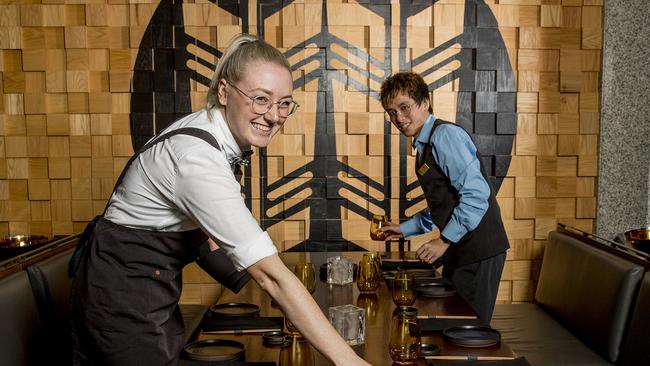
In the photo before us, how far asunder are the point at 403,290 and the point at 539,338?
1163 millimetres

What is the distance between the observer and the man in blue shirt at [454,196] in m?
2.86

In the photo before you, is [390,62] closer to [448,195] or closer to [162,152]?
[448,195]

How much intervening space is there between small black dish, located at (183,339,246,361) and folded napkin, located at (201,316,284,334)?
0.16 m

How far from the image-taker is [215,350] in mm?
1886

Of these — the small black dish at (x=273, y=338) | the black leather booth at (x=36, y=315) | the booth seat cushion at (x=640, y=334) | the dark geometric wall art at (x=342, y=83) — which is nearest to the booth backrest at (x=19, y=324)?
the black leather booth at (x=36, y=315)

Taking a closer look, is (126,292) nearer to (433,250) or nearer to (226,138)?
(226,138)

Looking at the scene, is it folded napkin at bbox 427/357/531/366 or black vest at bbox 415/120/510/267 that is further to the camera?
black vest at bbox 415/120/510/267

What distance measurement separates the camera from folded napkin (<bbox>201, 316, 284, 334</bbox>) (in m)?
2.09

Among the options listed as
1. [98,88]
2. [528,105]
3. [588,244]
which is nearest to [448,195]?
[588,244]

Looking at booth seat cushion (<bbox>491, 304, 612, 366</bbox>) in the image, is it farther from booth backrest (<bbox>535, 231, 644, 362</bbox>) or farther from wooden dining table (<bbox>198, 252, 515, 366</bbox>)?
wooden dining table (<bbox>198, 252, 515, 366</bbox>)

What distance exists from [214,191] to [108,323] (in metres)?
0.46

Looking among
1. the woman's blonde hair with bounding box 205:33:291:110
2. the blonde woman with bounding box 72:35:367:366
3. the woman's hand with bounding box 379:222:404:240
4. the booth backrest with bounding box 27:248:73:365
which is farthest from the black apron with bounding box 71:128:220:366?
the woman's hand with bounding box 379:222:404:240

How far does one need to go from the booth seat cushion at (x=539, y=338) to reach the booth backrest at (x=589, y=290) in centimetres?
5

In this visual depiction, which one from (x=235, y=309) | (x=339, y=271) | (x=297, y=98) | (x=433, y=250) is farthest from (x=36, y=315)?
(x=297, y=98)
